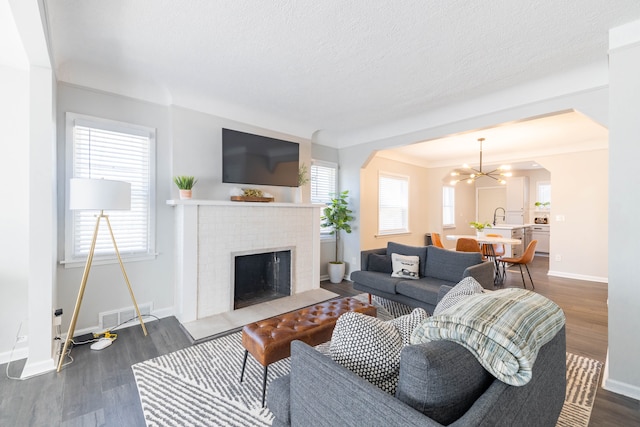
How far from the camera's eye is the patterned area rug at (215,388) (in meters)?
1.79

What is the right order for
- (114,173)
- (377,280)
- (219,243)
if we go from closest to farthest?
1. (114,173)
2. (219,243)
3. (377,280)

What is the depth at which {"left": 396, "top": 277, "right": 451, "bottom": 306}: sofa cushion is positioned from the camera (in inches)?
121

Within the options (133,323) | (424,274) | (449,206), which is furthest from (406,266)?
(449,206)

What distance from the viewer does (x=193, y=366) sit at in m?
2.34

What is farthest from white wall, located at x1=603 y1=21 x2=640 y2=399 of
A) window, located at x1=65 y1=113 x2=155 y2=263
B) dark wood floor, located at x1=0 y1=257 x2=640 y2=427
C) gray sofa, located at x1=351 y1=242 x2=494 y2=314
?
window, located at x1=65 y1=113 x2=155 y2=263

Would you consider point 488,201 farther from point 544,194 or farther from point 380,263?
point 380,263

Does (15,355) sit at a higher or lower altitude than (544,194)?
lower

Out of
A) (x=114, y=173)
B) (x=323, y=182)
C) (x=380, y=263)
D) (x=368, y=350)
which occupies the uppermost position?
(x=323, y=182)

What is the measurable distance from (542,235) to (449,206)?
293cm

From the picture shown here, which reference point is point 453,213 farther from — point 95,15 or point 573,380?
point 95,15

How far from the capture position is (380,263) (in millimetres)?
3994

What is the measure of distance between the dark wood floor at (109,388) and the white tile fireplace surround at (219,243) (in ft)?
1.33

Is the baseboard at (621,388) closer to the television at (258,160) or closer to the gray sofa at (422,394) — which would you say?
the gray sofa at (422,394)

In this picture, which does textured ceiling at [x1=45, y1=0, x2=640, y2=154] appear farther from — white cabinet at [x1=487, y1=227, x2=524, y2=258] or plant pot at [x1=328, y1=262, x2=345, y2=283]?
white cabinet at [x1=487, y1=227, x2=524, y2=258]
